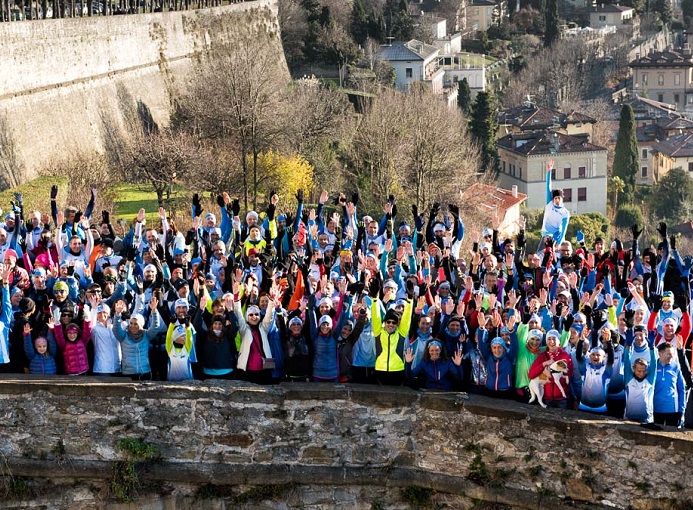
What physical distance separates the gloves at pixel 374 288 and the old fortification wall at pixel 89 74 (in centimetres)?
2510

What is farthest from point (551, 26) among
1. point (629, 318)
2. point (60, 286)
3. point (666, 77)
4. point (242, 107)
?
point (60, 286)

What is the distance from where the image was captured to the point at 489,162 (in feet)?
273

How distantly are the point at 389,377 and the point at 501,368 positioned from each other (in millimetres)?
1163

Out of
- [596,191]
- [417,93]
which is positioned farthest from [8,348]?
[596,191]

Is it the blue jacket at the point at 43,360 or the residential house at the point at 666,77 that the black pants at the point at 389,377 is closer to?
the blue jacket at the point at 43,360

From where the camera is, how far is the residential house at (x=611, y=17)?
155750 millimetres

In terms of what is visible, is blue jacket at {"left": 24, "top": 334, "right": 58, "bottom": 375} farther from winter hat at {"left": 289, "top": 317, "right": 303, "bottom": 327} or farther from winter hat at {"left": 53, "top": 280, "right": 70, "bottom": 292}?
winter hat at {"left": 289, "top": 317, "right": 303, "bottom": 327}

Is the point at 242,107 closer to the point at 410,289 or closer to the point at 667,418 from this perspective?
the point at 410,289

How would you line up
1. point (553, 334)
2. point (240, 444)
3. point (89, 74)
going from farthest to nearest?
1. point (89, 74)
2. point (553, 334)
3. point (240, 444)

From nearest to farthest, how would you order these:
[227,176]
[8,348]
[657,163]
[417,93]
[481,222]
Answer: [8,348] < [227,176] < [481,222] < [417,93] < [657,163]

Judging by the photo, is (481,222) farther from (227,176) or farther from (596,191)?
(596,191)

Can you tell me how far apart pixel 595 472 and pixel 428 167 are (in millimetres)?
40233

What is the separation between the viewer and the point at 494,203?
214 feet

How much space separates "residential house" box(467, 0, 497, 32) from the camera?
14700cm
